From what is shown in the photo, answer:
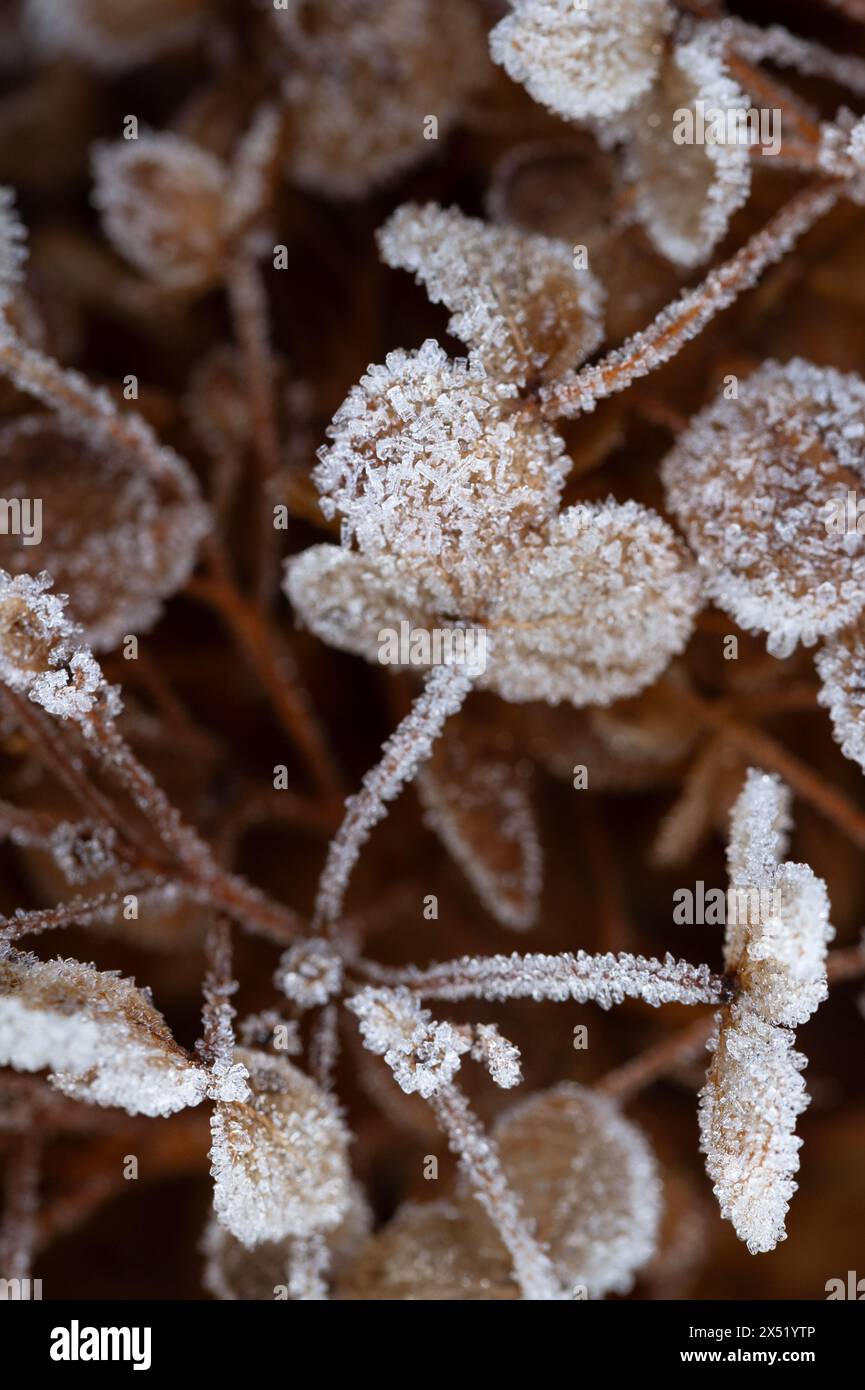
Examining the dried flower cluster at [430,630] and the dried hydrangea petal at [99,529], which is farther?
the dried hydrangea petal at [99,529]

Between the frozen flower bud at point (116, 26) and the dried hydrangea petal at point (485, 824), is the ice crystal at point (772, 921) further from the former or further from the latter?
the frozen flower bud at point (116, 26)

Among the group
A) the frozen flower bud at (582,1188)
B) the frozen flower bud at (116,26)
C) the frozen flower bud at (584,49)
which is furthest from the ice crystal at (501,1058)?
the frozen flower bud at (116,26)

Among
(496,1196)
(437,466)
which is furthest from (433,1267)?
(437,466)

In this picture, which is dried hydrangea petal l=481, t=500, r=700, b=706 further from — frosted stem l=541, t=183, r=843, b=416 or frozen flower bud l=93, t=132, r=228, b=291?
frozen flower bud l=93, t=132, r=228, b=291

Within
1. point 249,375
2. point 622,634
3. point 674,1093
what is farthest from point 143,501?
point 674,1093

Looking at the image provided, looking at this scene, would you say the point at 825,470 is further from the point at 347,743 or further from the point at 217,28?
the point at 217,28

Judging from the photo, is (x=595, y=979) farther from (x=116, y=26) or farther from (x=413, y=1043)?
(x=116, y=26)
